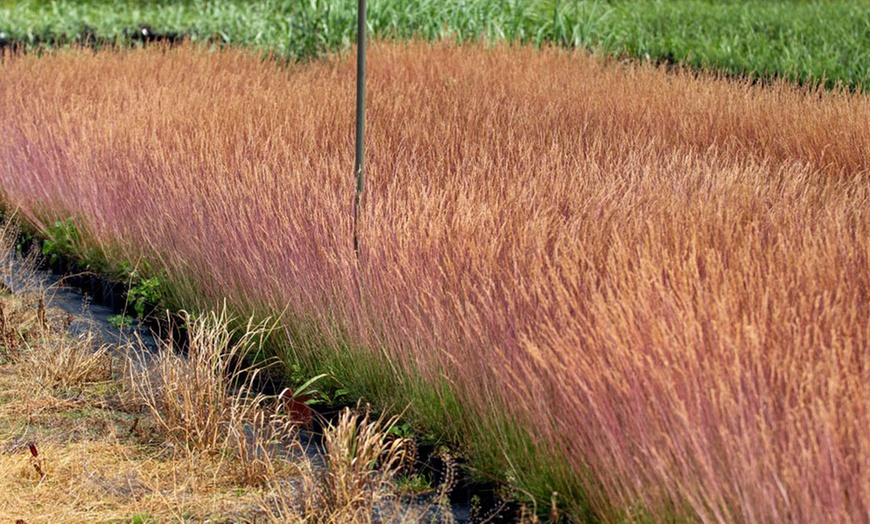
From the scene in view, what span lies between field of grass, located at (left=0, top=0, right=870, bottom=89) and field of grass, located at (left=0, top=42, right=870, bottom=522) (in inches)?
95.1

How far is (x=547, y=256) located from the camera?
9.86 ft

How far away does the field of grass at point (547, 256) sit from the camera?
2355mm

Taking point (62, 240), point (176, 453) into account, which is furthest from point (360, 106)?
point (62, 240)

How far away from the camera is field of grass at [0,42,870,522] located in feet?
7.73

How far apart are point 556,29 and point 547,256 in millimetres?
8270

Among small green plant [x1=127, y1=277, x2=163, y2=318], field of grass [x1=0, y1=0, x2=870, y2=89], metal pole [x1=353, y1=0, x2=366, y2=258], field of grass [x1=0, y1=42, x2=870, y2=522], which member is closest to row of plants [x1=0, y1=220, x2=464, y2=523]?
field of grass [x1=0, y1=42, x2=870, y2=522]

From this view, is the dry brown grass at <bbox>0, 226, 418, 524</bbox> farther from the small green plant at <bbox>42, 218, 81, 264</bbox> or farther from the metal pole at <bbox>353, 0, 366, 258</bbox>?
the small green plant at <bbox>42, 218, 81, 264</bbox>

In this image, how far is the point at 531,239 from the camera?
3365 millimetres

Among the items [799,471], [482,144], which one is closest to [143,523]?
[799,471]

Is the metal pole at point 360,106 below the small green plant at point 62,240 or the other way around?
the other way around

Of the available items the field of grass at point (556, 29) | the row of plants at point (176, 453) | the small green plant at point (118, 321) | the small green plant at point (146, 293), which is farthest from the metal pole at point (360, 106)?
the field of grass at point (556, 29)

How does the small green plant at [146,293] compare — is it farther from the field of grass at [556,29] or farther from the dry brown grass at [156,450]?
the field of grass at [556,29]

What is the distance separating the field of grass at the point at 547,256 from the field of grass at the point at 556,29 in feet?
7.92

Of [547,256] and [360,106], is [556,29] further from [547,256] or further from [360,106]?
[547,256]
